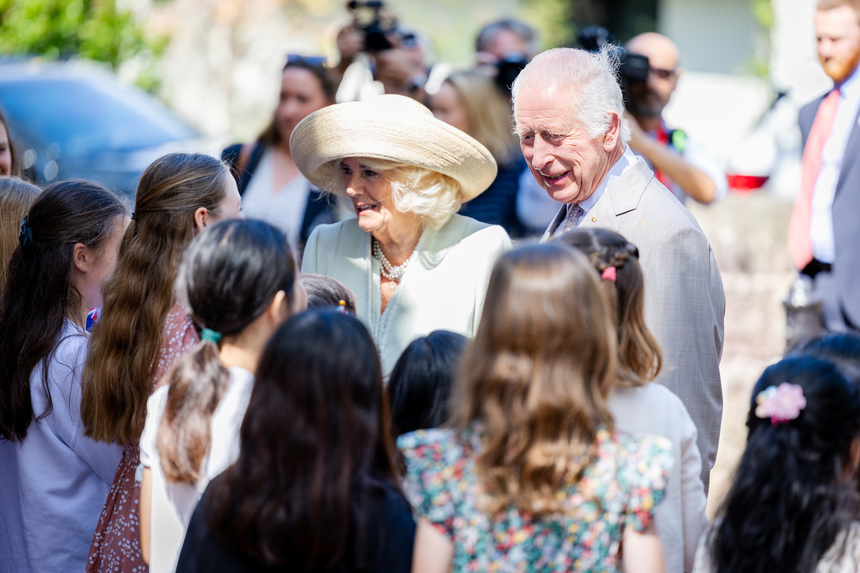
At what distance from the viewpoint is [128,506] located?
238cm

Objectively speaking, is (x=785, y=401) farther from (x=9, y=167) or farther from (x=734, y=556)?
(x=9, y=167)

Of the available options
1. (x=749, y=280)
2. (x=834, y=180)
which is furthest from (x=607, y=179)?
(x=749, y=280)

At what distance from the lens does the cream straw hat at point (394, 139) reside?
2990mm

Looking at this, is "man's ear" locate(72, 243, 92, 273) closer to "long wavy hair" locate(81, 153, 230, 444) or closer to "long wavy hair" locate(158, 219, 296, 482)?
"long wavy hair" locate(81, 153, 230, 444)

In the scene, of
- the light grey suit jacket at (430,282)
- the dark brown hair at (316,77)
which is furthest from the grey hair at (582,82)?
the dark brown hair at (316,77)

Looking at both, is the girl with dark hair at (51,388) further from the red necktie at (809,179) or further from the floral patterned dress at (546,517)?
the red necktie at (809,179)

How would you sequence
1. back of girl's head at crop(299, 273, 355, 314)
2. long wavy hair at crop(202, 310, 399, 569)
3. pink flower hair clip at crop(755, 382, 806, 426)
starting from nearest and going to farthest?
long wavy hair at crop(202, 310, 399, 569) → pink flower hair clip at crop(755, 382, 806, 426) → back of girl's head at crop(299, 273, 355, 314)

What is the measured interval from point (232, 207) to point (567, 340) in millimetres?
1287

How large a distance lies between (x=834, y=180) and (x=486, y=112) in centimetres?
167

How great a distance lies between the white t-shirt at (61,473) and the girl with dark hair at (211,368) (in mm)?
589

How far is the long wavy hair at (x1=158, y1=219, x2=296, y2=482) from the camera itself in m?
1.93

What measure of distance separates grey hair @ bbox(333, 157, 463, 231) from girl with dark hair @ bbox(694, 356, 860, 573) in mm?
1495

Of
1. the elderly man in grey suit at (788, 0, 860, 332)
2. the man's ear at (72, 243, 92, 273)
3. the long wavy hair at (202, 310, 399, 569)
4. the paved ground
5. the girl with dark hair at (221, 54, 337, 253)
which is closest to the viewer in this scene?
the long wavy hair at (202, 310, 399, 569)

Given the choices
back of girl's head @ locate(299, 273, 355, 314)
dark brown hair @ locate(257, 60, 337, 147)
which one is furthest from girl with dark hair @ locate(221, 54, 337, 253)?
back of girl's head @ locate(299, 273, 355, 314)
